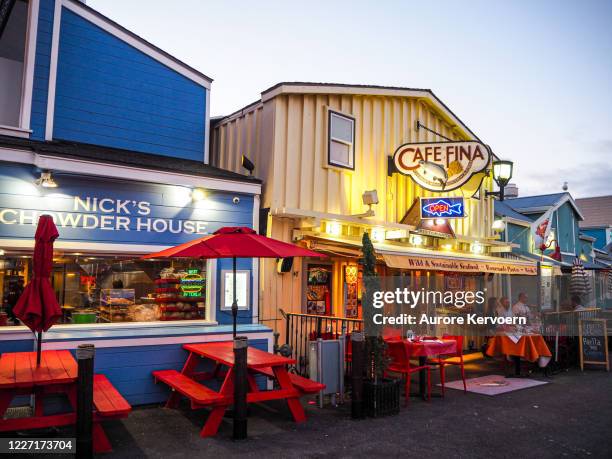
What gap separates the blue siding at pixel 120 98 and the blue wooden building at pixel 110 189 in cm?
2

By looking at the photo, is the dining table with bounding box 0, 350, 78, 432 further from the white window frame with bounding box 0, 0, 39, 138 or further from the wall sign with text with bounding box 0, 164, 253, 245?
the white window frame with bounding box 0, 0, 39, 138

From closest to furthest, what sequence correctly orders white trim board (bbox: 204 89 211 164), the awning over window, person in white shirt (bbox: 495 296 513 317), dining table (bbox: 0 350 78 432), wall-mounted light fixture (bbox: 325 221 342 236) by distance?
dining table (bbox: 0 350 78 432), the awning over window, white trim board (bbox: 204 89 211 164), wall-mounted light fixture (bbox: 325 221 342 236), person in white shirt (bbox: 495 296 513 317)

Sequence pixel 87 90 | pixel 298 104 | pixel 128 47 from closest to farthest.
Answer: pixel 87 90, pixel 128 47, pixel 298 104

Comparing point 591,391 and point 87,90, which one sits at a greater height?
point 87,90

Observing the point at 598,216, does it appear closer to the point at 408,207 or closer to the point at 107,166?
the point at 408,207

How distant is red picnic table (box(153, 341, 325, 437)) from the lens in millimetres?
6219

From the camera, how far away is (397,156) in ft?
Answer: 40.0

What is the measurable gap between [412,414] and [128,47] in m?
7.90

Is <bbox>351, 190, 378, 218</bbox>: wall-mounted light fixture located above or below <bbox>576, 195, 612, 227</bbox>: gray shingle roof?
below

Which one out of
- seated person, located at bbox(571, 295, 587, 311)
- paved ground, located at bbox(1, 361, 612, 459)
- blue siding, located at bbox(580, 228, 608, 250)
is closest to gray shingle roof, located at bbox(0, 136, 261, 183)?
paved ground, located at bbox(1, 361, 612, 459)

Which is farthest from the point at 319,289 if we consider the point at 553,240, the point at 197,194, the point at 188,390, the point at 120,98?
the point at 553,240

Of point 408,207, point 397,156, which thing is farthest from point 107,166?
point 408,207

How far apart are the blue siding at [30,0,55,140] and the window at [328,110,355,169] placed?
523 centimetres

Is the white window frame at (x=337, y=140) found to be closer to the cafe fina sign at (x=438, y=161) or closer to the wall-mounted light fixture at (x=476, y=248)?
the cafe fina sign at (x=438, y=161)
